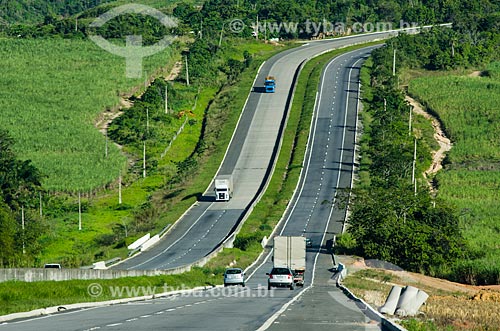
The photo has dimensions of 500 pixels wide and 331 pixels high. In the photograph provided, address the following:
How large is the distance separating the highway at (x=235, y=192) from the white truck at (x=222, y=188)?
772mm

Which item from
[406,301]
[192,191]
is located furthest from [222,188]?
[406,301]

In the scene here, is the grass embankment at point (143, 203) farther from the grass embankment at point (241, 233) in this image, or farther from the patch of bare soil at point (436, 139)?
the patch of bare soil at point (436, 139)

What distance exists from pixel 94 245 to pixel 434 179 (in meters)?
54.7

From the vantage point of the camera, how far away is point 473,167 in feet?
517

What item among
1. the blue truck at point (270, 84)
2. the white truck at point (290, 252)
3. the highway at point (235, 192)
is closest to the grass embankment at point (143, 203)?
the highway at point (235, 192)

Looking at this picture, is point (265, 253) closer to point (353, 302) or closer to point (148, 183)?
point (148, 183)

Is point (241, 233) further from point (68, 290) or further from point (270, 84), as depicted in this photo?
point (270, 84)

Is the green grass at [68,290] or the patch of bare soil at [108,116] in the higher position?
the patch of bare soil at [108,116]

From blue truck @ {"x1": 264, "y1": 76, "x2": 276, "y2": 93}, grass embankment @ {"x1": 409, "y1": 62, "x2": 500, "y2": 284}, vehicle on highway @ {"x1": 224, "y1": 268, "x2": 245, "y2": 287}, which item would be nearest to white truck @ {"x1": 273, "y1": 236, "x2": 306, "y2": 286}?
vehicle on highway @ {"x1": 224, "y1": 268, "x2": 245, "y2": 287}

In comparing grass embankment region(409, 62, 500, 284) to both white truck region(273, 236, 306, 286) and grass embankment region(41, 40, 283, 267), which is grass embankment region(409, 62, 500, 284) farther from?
grass embankment region(41, 40, 283, 267)

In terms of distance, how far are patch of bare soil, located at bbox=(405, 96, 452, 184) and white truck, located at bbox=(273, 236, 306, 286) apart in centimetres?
6972

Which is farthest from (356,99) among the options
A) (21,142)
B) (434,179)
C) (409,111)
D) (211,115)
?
(21,142)

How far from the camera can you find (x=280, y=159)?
156875 mm

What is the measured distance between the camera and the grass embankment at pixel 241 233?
4803cm
